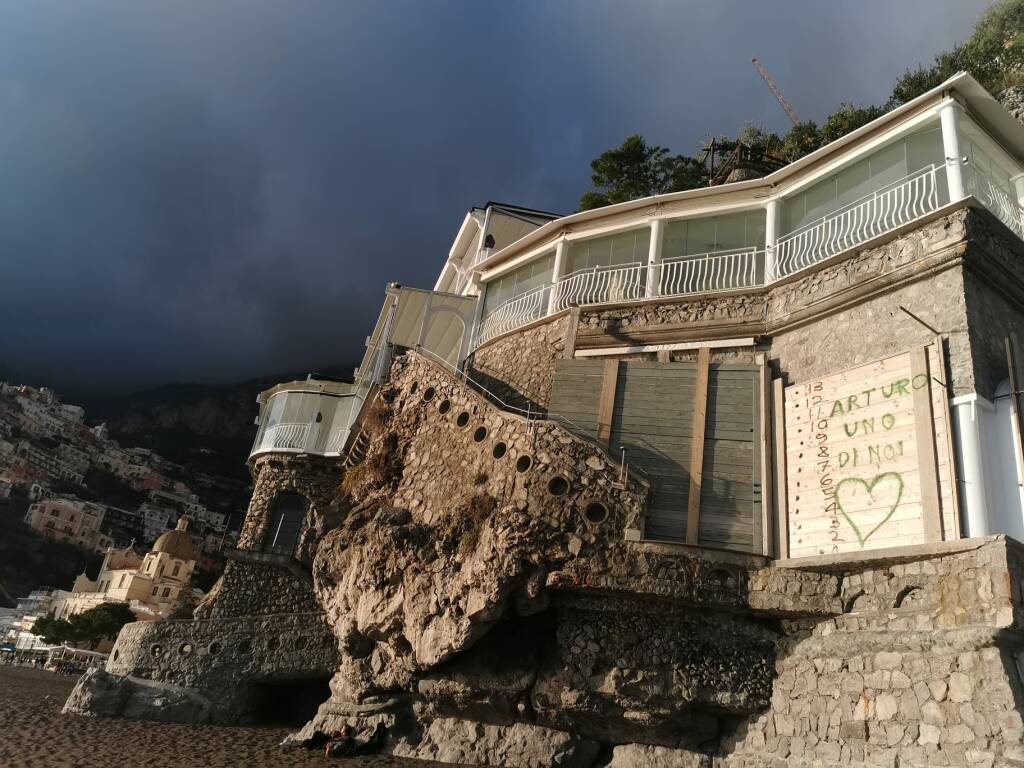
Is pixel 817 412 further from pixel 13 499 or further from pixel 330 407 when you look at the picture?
pixel 13 499

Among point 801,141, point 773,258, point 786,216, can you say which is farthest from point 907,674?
point 801,141

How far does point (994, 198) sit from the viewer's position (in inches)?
436

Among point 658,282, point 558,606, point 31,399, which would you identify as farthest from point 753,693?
point 31,399

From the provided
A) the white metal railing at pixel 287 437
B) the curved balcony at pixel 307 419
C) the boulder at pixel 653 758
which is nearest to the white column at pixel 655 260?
the boulder at pixel 653 758

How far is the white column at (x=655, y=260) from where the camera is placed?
14.0 meters

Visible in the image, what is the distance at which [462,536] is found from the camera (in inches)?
436

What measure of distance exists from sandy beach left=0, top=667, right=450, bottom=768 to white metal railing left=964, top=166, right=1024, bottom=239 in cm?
1252

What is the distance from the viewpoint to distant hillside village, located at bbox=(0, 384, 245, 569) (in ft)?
277

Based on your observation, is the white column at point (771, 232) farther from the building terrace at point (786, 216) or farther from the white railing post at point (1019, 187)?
the white railing post at point (1019, 187)

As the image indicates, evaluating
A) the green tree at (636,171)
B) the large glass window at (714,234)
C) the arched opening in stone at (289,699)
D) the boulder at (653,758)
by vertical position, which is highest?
the green tree at (636,171)

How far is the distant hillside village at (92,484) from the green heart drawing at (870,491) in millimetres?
82582

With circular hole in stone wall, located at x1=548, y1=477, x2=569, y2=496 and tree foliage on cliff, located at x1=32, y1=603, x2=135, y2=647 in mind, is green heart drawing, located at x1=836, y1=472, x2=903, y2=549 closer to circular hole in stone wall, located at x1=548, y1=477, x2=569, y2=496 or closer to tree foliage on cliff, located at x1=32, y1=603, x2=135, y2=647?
circular hole in stone wall, located at x1=548, y1=477, x2=569, y2=496

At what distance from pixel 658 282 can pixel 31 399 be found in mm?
146533

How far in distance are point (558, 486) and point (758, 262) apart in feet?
21.2
